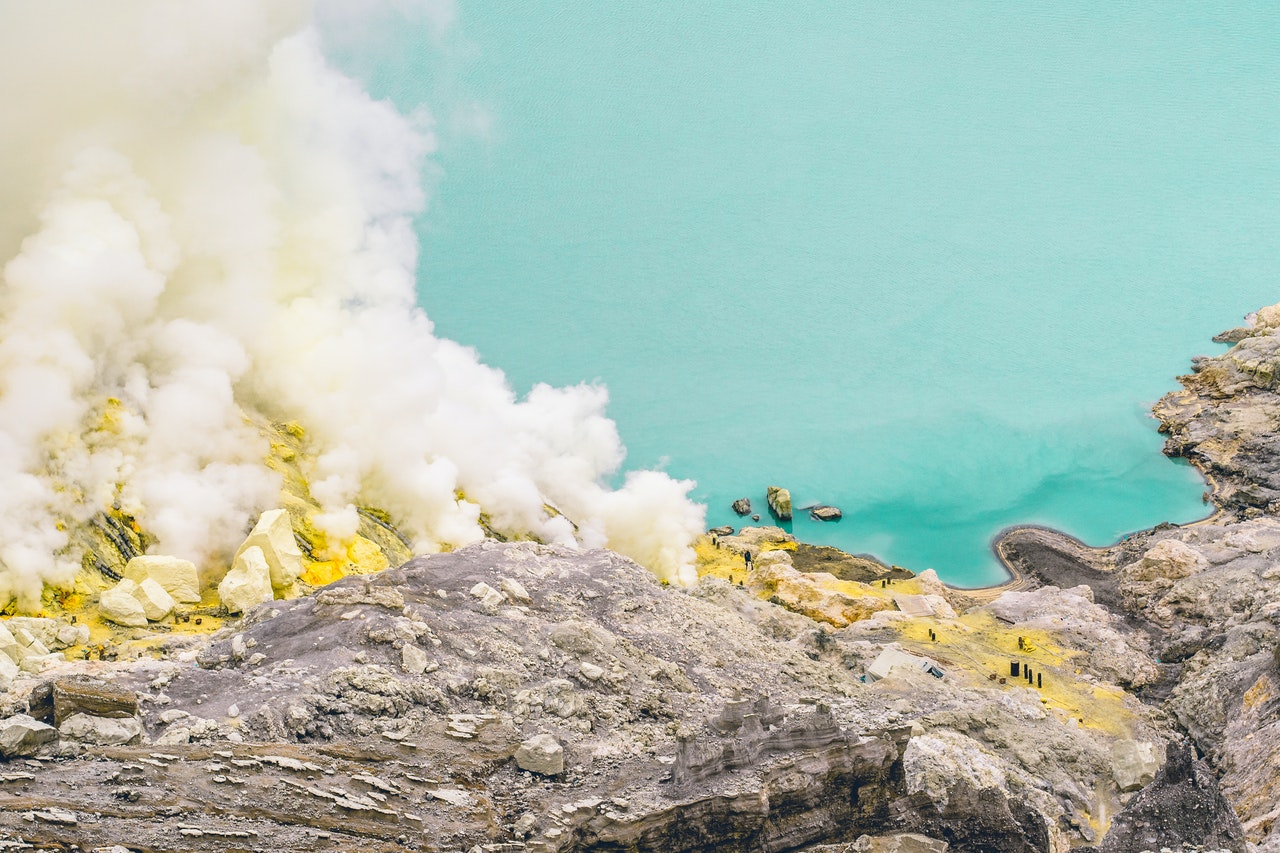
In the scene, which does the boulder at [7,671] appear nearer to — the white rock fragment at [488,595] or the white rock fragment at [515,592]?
the white rock fragment at [488,595]

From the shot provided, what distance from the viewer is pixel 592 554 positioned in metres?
36.0

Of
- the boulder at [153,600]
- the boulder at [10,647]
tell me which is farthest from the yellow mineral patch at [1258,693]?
the boulder at [10,647]

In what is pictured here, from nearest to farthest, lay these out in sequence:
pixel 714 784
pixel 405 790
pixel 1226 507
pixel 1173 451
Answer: pixel 405 790 → pixel 714 784 → pixel 1226 507 → pixel 1173 451

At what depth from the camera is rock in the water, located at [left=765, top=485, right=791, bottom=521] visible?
177 ft

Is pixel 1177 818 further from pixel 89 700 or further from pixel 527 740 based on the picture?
pixel 89 700

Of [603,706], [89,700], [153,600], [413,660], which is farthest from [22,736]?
[153,600]

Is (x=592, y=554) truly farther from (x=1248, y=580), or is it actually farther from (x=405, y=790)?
(x=1248, y=580)

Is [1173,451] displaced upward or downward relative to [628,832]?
upward

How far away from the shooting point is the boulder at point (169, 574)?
1384 inches

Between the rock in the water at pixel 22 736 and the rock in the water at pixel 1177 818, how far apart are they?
18.8 meters

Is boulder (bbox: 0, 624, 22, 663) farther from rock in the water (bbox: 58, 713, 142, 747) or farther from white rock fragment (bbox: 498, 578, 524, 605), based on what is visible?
white rock fragment (bbox: 498, 578, 524, 605)

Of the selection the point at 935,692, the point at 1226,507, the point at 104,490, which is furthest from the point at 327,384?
the point at 1226,507

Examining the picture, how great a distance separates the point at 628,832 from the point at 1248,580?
3015cm

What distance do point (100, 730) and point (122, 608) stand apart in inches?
552
